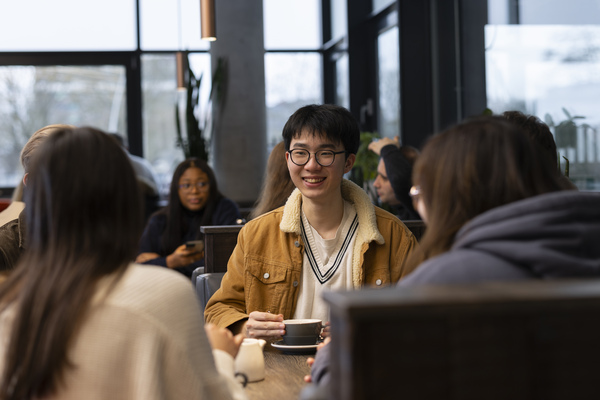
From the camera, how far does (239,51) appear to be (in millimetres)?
7105

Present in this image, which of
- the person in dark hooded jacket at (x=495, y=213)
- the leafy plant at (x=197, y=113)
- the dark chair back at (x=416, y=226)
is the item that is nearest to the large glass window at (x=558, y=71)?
the dark chair back at (x=416, y=226)

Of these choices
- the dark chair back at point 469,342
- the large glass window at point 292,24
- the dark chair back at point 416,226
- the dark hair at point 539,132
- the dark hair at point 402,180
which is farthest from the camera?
the large glass window at point 292,24

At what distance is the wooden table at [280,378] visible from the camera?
1548 mm

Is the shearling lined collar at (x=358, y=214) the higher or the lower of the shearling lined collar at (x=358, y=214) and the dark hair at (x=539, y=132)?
the lower

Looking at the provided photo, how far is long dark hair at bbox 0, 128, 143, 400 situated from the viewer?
3.59 feet

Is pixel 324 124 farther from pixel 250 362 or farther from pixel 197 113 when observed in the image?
pixel 197 113

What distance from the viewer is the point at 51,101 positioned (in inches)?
325

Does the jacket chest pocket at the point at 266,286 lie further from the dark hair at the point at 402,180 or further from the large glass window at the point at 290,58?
the large glass window at the point at 290,58

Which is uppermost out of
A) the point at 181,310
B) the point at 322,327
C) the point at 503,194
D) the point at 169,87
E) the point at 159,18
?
the point at 159,18

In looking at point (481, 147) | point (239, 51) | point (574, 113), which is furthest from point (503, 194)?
point (239, 51)

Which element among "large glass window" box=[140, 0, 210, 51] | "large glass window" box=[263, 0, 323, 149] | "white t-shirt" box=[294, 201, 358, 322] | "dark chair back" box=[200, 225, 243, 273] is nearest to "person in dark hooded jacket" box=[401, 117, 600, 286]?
"white t-shirt" box=[294, 201, 358, 322]

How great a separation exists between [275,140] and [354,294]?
25.2 feet

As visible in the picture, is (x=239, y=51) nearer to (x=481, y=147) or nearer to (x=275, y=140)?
(x=275, y=140)

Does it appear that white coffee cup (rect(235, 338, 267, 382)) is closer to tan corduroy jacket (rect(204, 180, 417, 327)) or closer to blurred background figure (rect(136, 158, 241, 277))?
tan corduroy jacket (rect(204, 180, 417, 327))
